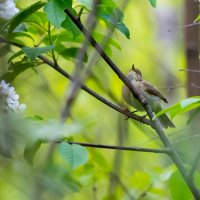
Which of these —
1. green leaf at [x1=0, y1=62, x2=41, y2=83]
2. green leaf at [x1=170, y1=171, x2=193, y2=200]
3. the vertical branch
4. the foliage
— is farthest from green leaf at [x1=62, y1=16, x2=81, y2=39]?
the vertical branch

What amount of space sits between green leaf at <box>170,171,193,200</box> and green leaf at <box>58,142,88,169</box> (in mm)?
288

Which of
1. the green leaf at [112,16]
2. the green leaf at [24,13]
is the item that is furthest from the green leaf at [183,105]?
the green leaf at [24,13]

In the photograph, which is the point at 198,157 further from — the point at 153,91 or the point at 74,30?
the point at 153,91

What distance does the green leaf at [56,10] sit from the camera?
5.55 ft

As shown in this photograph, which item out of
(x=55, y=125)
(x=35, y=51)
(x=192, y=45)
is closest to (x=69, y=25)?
(x=35, y=51)

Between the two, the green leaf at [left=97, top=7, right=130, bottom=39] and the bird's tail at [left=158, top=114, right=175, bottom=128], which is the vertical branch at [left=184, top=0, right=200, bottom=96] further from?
the green leaf at [left=97, top=7, right=130, bottom=39]

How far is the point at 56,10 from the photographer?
1.69 meters

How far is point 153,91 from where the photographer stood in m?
2.40

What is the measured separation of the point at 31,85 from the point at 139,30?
2.98 meters

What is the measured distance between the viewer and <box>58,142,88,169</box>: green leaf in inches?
72.2

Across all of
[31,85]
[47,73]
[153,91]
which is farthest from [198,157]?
[47,73]

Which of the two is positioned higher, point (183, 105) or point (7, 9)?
point (7, 9)

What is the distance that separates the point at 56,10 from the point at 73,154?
42 centimetres

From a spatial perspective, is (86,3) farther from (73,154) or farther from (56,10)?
(73,154)
